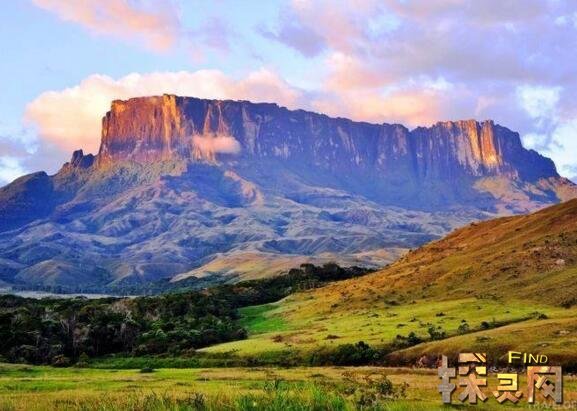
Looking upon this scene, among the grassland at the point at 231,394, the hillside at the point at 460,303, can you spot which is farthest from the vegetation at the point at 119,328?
the grassland at the point at 231,394

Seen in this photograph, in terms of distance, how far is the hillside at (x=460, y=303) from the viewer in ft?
216

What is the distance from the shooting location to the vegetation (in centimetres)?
9506

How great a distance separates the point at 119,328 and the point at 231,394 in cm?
8937

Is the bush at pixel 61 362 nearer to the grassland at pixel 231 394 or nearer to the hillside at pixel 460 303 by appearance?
the grassland at pixel 231 394

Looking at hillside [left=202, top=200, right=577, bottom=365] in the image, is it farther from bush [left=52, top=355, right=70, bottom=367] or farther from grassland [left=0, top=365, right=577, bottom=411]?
bush [left=52, top=355, right=70, bottom=367]

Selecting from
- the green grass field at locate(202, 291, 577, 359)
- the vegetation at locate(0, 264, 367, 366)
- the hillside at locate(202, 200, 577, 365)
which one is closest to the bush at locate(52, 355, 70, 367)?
the vegetation at locate(0, 264, 367, 366)

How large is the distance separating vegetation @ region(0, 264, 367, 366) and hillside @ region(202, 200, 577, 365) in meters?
7.44

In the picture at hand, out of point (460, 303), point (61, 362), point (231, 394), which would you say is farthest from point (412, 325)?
point (231, 394)

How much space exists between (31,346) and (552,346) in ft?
233

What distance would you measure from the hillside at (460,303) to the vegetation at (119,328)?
24.4ft

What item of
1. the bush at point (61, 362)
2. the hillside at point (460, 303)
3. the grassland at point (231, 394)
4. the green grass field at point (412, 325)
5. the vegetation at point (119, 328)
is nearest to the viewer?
the grassland at point (231, 394)

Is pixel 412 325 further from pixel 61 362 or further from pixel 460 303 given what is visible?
pixel 61 362

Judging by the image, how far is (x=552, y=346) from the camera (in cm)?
5550

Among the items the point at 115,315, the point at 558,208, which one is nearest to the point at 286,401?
the point at 115,315
